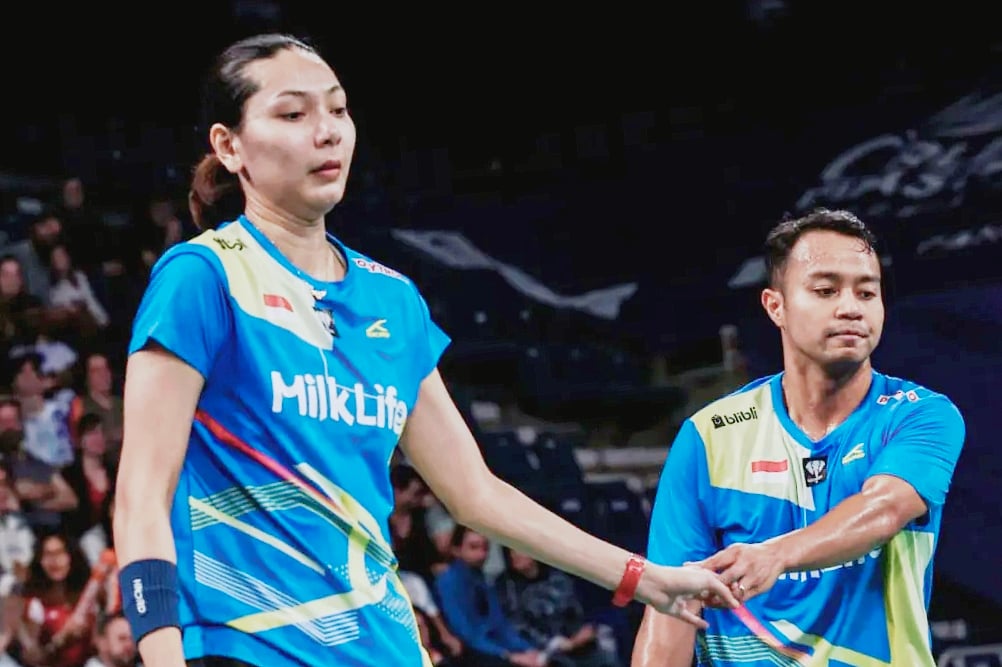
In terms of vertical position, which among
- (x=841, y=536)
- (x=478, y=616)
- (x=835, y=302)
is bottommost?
(x=478, y=616)

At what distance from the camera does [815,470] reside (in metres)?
4.01

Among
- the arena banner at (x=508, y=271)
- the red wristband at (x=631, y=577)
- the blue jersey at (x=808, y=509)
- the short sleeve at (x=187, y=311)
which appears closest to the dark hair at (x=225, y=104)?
the short sleeve at (x=187, y=311)

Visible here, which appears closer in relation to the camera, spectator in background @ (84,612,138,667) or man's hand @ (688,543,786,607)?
man's hand @ (688,543,786,607)

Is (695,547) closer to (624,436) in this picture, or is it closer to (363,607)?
(363,607)

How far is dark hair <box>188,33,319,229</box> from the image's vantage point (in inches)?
104

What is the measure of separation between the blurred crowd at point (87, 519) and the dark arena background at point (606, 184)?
69 mm

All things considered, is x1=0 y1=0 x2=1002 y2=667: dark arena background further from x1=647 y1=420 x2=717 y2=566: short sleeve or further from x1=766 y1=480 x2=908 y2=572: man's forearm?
x1=766 y1=480 x2=908 y2=572: man's forearm

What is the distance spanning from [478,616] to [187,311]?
20.5 feet

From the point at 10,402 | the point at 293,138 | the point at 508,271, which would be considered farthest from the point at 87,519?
the point at 293,138

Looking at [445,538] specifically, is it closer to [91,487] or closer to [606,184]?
[91,487]

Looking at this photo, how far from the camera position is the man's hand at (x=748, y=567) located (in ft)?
11.8

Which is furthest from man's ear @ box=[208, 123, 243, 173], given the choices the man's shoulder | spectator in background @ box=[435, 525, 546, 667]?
spectator in background @ box=[435, 525, 546, 667]

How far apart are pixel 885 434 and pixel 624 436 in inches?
191

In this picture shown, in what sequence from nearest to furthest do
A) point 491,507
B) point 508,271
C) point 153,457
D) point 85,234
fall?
point 153,457
point 491,507
point 508,271
point 85,234
